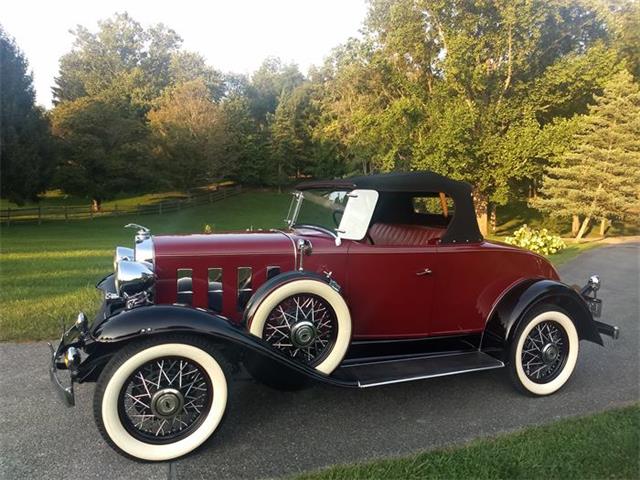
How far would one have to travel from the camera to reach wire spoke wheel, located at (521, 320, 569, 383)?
4.39 meters

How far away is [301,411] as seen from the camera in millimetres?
4035

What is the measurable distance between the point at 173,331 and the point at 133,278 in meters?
0.82

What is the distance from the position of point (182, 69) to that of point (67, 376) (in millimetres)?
62584

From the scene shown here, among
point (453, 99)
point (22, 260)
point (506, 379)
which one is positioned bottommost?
point (22, 260)

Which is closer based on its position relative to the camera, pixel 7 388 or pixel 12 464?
pixel 12 464

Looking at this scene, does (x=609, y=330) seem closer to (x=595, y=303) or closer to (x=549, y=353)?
(x=595, y=303)

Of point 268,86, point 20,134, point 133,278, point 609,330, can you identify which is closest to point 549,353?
point 609,330

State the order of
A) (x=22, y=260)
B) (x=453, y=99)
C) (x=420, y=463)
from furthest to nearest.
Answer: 1. (x=453, y=99)
2. (x=22, y=260)
3. (x=420, y=463)

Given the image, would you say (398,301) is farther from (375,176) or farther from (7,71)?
(7,71)

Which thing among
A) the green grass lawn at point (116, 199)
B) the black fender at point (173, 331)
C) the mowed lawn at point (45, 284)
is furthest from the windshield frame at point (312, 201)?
the green grass lawn at point (116, 199)

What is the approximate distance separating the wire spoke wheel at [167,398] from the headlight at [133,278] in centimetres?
80

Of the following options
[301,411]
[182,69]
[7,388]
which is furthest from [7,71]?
[182,69]

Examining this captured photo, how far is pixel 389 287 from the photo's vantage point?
4.23 m

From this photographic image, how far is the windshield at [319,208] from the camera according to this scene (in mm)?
4688
